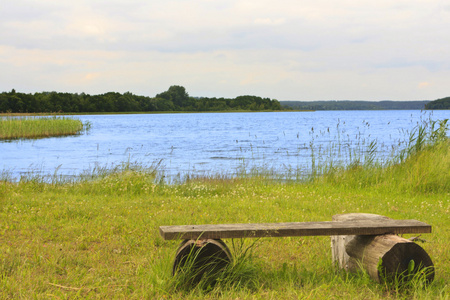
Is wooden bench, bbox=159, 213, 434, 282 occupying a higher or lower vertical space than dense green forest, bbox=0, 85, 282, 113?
lower

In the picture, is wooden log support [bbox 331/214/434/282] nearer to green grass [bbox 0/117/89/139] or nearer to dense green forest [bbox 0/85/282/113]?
green grass [bbox 0/117/89/139]

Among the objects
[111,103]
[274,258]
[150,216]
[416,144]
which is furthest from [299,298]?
[111,103]

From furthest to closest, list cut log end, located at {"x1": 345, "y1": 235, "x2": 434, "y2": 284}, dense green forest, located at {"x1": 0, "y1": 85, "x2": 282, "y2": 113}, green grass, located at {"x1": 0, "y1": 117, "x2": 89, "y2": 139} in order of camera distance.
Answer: dense green forest, located at {"x1": 0, "y1": 85, "x2": 282, "y2": 113}
green grass, located at {"x1": 0, "y1": 117, "x2": 89, "y2": 139}
cut log end, located at {"x1": 345, "y1": 235, "x2": 434, "y2": 284}

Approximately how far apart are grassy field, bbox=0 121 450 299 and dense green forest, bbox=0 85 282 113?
6771cm

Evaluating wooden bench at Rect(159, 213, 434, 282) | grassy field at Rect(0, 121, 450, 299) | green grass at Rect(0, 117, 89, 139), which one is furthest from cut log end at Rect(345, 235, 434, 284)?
green grass at Rect(0, 117, 89, 139)

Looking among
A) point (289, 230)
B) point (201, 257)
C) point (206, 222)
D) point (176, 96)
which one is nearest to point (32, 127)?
point (206, 222)

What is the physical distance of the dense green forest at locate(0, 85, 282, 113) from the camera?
7325cm

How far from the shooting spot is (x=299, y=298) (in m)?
3.49

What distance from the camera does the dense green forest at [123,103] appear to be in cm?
7325

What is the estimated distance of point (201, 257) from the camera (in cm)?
386

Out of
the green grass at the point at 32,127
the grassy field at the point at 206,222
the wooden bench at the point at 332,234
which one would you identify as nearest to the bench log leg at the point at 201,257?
the wooden bench at the point at 332,234

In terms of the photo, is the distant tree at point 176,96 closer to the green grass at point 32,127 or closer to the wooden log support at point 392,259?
the green grass at point 32,127

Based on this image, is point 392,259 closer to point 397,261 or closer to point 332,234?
point 397,261

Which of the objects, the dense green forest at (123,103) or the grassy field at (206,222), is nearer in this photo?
the grassy field at (206,222)
